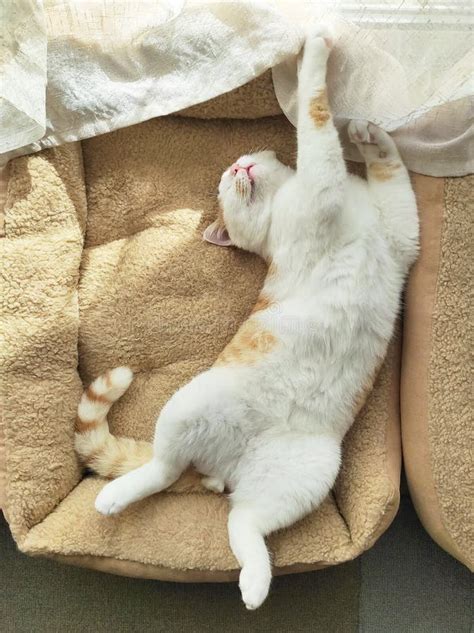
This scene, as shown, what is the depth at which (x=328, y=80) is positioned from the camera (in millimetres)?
1445

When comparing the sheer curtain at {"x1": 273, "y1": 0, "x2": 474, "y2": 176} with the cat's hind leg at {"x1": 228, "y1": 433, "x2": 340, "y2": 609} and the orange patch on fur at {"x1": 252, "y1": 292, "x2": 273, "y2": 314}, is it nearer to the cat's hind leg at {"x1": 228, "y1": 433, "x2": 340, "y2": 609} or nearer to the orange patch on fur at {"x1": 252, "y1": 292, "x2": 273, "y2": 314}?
the orange patch on fur at {"x1": 252, "y1": 292, "x2": 273, "y2": 314}

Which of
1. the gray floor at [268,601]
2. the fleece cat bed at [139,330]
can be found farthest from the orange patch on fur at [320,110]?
the gray floor at [268,601]

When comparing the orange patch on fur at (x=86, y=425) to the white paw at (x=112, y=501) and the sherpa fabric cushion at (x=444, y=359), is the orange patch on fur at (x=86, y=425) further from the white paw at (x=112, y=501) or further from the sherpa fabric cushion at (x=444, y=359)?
the sherpa fabric cushion at (x=444, y=359)

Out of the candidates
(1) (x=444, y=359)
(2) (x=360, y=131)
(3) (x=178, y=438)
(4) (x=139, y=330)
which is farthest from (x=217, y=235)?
(1) (x=444, y=359)

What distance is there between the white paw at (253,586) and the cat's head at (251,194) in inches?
30.2

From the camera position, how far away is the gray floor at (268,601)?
1713 millimetres

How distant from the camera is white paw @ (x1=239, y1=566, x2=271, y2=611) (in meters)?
1.27

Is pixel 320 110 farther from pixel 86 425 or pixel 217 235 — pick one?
pixel 86 425

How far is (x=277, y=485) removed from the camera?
1.37m

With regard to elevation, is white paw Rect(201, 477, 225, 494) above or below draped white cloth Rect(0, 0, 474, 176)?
below

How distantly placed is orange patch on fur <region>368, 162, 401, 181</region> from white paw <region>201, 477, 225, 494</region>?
83cm

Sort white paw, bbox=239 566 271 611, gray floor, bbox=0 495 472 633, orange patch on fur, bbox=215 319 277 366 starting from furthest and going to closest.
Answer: gray floor, bbox=0 495 472 633, orange patch on fur, bbox=215 319 277 366, white paw, bbox=239 566 271 611

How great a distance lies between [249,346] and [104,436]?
18.0 inches

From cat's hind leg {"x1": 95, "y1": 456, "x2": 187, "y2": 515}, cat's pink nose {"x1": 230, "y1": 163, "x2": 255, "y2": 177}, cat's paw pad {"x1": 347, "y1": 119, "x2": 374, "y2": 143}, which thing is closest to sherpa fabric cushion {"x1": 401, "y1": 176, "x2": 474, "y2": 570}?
cat's paw pad {"x1": 347, "y1": 119, "x2": 374, "y2": 143}
